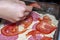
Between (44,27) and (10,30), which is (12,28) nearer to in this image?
(10,30)

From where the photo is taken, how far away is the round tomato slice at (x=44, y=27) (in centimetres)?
80

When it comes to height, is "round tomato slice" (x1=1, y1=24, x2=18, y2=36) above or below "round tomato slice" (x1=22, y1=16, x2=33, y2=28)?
below

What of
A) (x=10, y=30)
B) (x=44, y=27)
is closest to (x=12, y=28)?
(x=10, y=30)

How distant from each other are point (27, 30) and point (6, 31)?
0.35 feet

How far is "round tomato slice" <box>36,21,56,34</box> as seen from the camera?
0.80 meters

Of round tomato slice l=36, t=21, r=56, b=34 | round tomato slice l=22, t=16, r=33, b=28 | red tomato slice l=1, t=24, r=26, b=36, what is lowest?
red tomato slice l=1, t=24, r=26, b=36

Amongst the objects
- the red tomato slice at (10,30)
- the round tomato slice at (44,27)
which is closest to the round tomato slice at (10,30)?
the red tomato slice at (10,30)

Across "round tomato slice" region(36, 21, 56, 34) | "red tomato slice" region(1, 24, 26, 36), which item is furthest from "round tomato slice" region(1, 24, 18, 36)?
"round tomato slice" region(36, 21, 56, 34)

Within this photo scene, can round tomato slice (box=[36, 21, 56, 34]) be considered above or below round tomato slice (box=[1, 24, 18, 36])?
above

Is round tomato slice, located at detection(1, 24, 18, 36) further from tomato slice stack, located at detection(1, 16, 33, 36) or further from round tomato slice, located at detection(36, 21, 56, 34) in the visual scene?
round tomato slice, located at detection(36, 21, 56, 34)

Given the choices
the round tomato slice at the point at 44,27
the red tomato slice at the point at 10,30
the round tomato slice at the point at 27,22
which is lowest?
the red tomato slice at the point at 10,30

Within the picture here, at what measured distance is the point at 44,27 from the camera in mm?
824

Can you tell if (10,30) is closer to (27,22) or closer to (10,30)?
(10,30)

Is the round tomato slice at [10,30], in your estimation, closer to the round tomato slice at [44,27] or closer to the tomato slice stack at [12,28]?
the tomato slice stack at [12,28]
